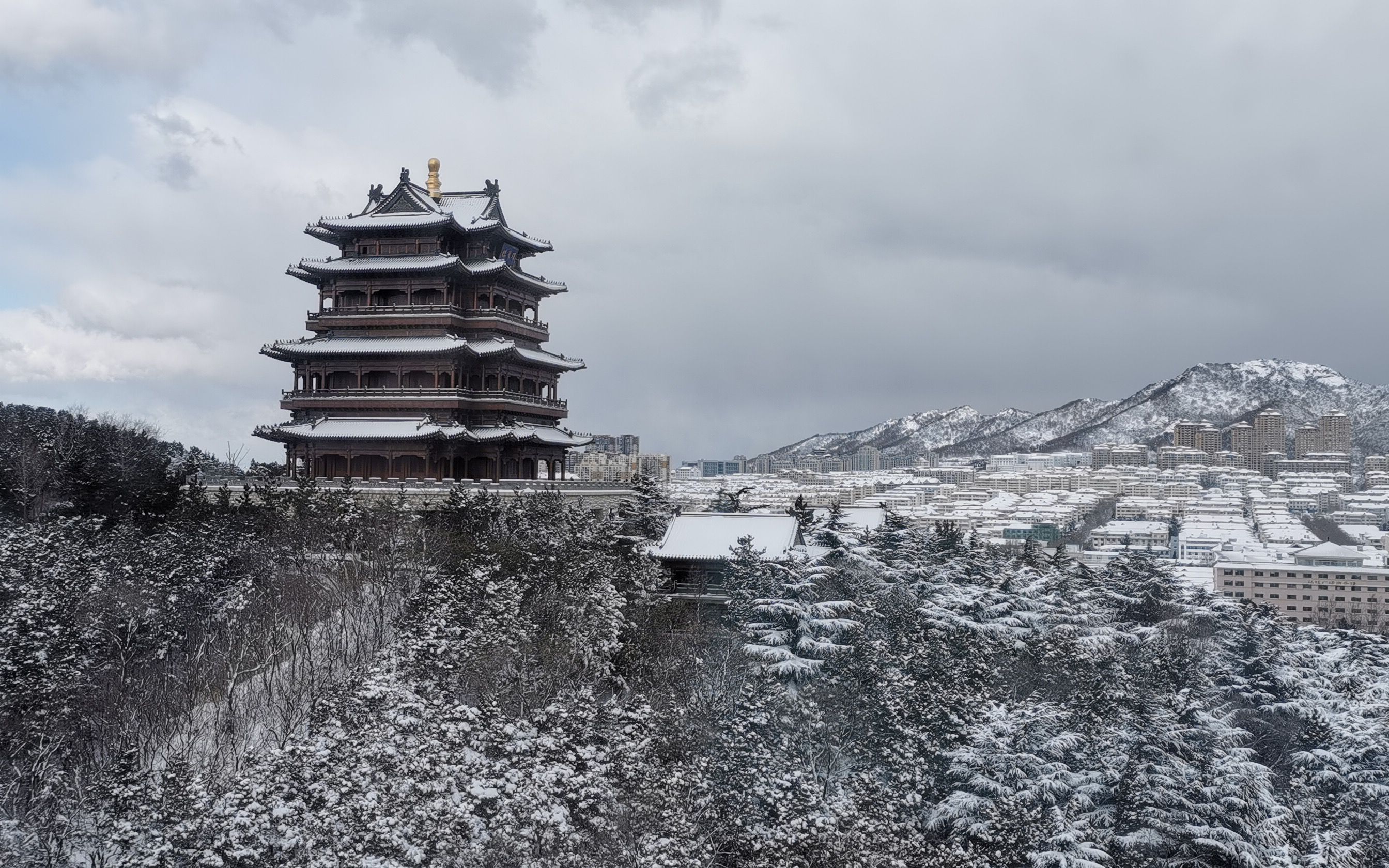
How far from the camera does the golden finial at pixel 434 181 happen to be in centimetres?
4225

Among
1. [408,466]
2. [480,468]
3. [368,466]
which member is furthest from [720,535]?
[368,466]

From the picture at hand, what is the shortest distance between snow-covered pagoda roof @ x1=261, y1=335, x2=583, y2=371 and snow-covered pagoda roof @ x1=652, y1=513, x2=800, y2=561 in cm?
961

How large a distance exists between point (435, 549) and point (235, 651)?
239 inches

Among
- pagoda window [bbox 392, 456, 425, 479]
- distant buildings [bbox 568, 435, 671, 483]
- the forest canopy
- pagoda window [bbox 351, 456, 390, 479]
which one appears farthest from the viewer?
distant buildings [bbox 568, 435, 671, 483]

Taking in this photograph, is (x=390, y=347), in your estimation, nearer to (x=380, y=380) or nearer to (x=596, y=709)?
(x=380, y=380)

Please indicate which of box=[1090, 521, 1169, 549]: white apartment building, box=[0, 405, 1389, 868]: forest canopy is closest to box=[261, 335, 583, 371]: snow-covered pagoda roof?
box=[0, 405, 1389, 868]: forest canopy

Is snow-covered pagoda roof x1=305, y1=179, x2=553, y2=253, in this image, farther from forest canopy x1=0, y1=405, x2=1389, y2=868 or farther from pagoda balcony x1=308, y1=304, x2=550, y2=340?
forest canopy x1=0, y1=405, x2=1389, y2=868

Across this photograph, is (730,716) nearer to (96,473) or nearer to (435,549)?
(435,549)

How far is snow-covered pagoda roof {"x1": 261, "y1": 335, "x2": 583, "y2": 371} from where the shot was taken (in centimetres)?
3866

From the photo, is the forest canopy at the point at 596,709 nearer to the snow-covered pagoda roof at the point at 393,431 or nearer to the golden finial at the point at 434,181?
the snow-covered pagoda roof at the point at 393,431

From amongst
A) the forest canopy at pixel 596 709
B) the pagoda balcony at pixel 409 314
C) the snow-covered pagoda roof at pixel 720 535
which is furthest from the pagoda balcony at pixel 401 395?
the snow-covered pagoda roof at pixel 720 535

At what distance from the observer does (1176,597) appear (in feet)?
122

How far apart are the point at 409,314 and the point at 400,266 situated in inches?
71.8

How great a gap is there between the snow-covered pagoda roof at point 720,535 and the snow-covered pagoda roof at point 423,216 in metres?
14.0
